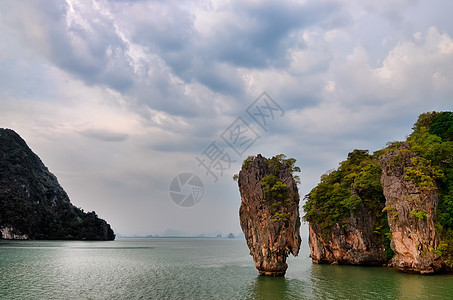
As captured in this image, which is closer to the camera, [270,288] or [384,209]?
[270,288]

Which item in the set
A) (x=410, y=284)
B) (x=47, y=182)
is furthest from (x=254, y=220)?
(x=47, y=182)

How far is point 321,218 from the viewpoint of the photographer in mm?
48844

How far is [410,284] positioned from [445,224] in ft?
34.7

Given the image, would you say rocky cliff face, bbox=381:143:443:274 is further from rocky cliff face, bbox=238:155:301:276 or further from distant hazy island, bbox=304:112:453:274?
rocky cliff face, bbox=238:155:301:276

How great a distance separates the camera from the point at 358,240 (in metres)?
45.2

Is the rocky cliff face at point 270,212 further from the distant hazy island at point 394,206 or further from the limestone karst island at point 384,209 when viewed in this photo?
the distant hazy island at point 394,206

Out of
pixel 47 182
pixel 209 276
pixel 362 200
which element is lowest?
pixel 209 276

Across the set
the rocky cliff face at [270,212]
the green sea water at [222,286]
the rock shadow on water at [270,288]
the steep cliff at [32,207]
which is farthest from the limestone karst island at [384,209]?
the steep cliff at [32,207]

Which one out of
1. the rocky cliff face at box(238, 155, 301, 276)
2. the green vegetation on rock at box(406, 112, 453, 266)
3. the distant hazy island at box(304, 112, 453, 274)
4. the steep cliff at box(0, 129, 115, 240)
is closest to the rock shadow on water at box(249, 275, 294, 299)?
the rocky cliff face at box(238, 155, 301, 276)

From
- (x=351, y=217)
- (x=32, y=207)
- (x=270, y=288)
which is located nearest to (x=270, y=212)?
(x=270, y=288)

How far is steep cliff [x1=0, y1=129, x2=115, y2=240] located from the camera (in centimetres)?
12325

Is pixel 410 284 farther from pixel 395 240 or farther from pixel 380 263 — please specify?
pixel 380 263

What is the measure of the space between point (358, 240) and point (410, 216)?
1122 cm

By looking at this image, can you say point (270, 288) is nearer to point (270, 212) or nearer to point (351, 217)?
point (270, 212)
